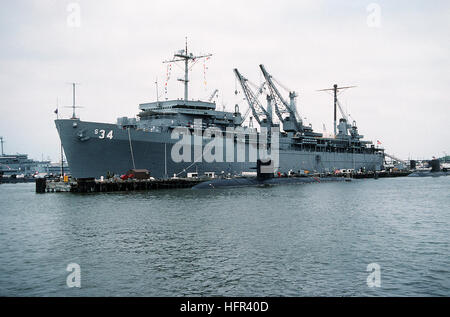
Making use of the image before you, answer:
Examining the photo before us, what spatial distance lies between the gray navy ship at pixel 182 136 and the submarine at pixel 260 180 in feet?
12.4

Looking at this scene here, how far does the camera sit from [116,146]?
4853 cm

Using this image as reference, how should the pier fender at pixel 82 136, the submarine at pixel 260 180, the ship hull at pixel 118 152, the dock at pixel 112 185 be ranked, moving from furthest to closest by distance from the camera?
the submarine at pixel 260 180
the dock at pixel 112 185
the ship hull at pixel 118 152
the pier fender at pixel 82 136

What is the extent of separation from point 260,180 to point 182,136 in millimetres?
16747

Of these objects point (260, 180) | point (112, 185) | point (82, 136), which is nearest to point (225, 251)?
point (82, 136)

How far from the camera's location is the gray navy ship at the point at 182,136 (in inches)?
1858

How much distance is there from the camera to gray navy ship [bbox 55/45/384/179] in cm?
4719

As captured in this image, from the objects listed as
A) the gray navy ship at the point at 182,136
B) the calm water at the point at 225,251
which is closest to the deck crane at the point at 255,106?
the gray navy ship at the point at 182,136

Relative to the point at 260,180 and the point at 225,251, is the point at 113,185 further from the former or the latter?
the point at 225,251

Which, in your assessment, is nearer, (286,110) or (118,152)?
(118,152)

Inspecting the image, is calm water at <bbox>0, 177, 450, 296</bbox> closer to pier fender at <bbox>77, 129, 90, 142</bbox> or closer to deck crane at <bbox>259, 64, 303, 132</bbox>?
pier fender at <bbox>77, 129, 90, 142</bbox>

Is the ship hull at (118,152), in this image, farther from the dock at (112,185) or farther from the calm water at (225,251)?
the calm water at (225,251)

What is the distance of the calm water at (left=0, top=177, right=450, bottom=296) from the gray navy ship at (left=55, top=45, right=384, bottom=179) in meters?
15.6

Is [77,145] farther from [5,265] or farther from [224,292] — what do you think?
[224,292]

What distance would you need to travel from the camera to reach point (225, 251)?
61.7ft
